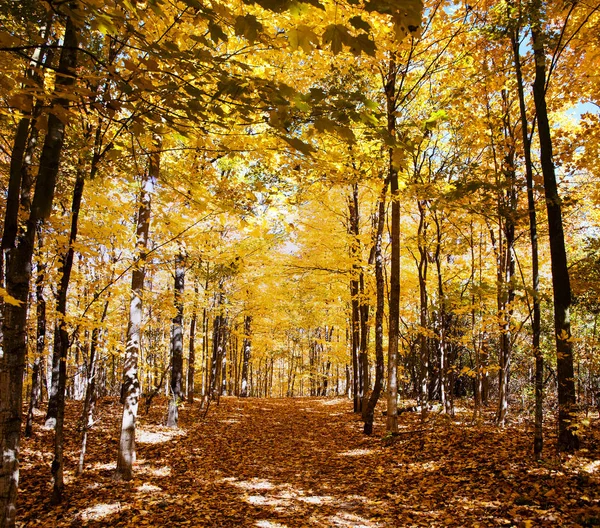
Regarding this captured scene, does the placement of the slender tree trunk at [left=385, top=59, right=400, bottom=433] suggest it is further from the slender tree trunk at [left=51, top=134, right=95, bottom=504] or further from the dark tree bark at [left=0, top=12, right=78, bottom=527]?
the dark tree bark at [left=0, top=12, right=78, bottom=527]

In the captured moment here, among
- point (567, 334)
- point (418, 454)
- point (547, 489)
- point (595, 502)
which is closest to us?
point (595, 502)

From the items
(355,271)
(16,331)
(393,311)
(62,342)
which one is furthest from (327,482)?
(355,271)

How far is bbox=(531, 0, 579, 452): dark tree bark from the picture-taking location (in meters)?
5.52

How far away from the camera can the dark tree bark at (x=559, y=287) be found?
552 cm

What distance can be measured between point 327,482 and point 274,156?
524 centimetres

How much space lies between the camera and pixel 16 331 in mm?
3271

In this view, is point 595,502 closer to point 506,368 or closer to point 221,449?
point 506,368

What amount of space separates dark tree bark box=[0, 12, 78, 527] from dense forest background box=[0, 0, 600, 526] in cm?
2

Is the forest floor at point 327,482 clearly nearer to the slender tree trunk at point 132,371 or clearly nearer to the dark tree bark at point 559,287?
the slender tree trunk at point 132,371

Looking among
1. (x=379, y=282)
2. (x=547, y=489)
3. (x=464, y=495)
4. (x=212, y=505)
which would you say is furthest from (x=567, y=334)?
(x=212, y=505)

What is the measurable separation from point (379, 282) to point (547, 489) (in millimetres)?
5576

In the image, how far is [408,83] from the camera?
365 inches

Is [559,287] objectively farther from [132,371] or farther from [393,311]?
[132,371]

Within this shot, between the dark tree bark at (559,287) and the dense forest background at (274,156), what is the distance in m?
0.03
